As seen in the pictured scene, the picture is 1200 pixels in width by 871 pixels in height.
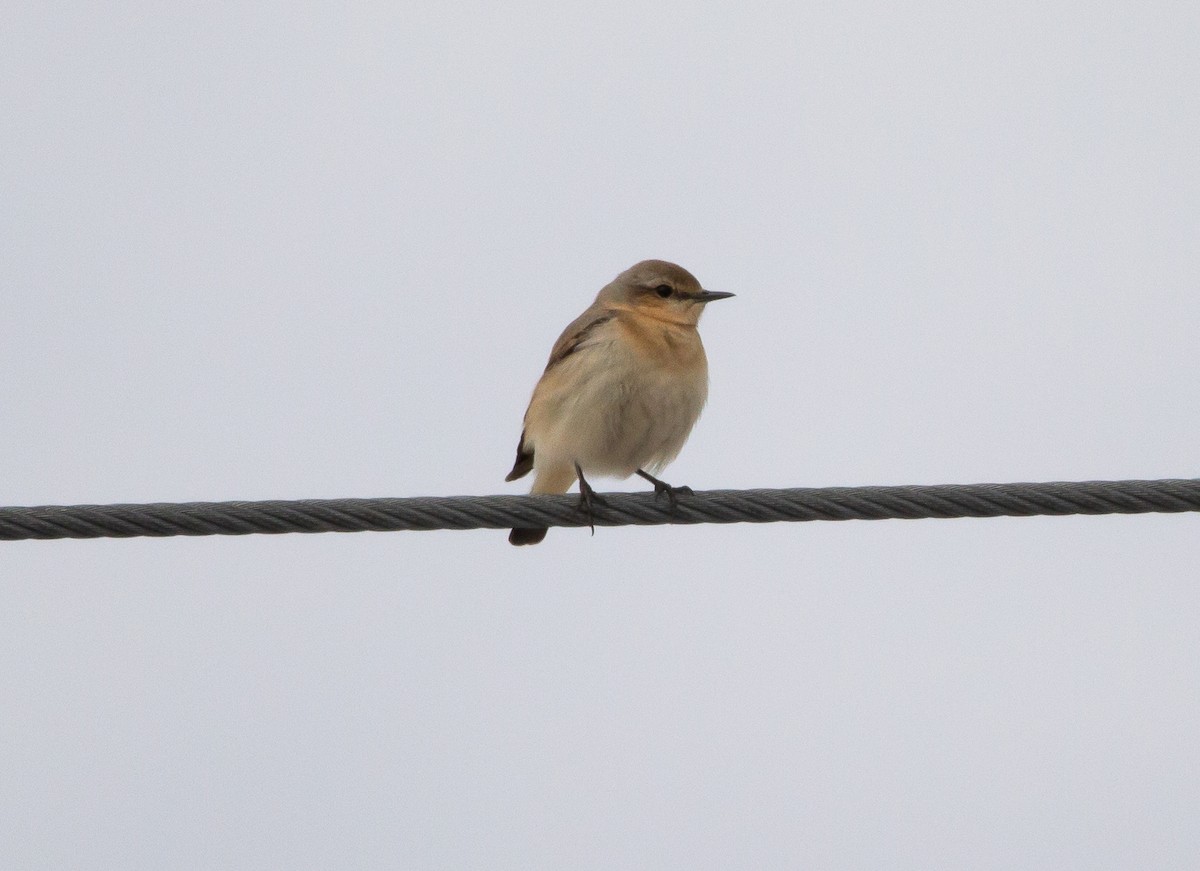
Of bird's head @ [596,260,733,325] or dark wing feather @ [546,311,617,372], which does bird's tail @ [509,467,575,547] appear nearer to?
dark wing feather @ [546,311,617,372]

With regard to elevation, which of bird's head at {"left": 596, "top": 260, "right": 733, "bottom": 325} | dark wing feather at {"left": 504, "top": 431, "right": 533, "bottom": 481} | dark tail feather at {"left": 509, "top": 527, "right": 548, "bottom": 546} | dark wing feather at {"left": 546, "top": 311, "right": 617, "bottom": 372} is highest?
bird's head at {"left": 596, "top": 260, "right": 733, "bottom": 325}

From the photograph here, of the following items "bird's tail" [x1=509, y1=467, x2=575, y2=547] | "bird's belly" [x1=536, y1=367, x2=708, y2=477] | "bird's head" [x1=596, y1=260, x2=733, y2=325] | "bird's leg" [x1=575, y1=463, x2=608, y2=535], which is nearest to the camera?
"bird's leg" [x1=575, y1=463, x2=608, y2=535]

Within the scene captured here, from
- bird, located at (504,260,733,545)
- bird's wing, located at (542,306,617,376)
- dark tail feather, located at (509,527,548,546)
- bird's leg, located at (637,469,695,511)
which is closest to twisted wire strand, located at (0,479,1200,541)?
bird's leg, located at (637,469,695,511)

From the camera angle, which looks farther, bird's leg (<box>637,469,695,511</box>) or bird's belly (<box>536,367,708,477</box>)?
bird's belly (<box>536,367,708,477</box>)

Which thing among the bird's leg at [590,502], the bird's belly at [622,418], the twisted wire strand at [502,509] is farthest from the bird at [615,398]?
the twisted wire strand at [502,509]

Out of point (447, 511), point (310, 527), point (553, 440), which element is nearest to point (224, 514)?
point (310, 527)

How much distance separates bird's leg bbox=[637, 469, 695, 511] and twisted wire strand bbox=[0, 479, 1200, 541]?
185 millimetres

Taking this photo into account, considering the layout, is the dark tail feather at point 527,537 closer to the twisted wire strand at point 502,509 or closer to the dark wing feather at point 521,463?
the dark wing feather at point 521,463

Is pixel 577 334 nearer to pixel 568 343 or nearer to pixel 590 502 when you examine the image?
pixel 568 343

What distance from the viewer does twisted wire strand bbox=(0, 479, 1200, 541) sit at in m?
4.82

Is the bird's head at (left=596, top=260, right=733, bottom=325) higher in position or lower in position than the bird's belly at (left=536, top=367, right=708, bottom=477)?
higher

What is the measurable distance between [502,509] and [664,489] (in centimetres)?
153

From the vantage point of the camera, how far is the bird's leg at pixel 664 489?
18.1 feet

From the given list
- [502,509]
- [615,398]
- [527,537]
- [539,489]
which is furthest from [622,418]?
[502,509]
